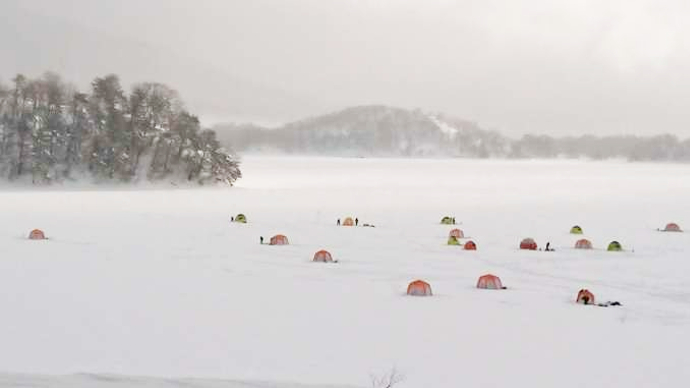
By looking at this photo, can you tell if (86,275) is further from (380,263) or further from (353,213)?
(353,213)

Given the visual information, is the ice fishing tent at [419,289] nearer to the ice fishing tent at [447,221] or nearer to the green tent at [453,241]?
the green tent at [453,241]

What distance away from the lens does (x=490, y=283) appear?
1953 centimetres

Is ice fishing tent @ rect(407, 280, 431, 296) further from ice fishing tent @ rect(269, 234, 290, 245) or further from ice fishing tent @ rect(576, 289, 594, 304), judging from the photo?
ice fishing tent @ rect(269, 234, 290, 245)

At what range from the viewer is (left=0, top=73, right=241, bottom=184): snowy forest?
63125mm

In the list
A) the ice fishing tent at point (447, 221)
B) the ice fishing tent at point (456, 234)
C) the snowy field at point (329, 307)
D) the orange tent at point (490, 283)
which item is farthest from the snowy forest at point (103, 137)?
the orange tent at point (490, 283)

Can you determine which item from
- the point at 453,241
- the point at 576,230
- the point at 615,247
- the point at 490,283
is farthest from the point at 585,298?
the point at 576,230

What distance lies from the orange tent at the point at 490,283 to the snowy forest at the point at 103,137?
156 ft

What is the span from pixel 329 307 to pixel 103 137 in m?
52.3

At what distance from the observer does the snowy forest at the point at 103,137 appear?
63.1m

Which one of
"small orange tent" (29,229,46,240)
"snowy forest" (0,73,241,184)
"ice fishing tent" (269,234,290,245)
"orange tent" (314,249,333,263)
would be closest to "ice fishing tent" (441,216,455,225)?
"ice fishing tent" (269,234,290,245)

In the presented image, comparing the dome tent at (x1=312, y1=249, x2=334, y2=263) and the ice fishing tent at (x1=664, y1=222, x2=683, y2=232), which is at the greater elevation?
the ice fishing tent at (x1=664, y1=222, x2=683, y2=232)

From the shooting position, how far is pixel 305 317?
15.7 m

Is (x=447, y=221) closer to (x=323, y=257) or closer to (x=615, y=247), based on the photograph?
(x=615, y=247)

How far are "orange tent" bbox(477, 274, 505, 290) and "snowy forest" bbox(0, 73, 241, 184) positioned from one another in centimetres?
4751
